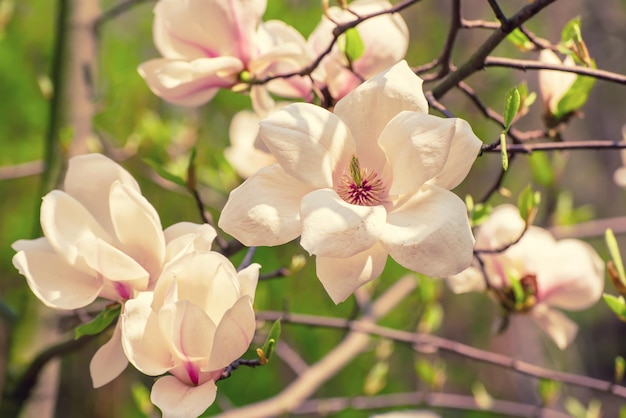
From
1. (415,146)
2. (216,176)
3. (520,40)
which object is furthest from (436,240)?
(216,176)

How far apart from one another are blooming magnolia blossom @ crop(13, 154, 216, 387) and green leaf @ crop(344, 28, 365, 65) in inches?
7.7

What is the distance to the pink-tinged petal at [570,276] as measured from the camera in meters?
0.67

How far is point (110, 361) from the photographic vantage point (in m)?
0.46

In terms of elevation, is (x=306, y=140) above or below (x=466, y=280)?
above

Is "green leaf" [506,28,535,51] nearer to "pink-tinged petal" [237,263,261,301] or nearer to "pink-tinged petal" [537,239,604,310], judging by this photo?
"pink-tinged petal" [537,239,604,310]

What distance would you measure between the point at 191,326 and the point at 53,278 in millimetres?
124

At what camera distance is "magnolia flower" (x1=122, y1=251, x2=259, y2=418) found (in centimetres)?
40

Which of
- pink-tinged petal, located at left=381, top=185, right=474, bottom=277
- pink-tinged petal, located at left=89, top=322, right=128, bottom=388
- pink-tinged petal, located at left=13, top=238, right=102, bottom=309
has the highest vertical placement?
pink-tinged petal, located at left=381, top=185, right=474, bottom=277

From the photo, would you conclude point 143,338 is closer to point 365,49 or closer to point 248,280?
point 248,280

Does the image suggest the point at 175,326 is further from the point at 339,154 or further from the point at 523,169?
the point at 523,169

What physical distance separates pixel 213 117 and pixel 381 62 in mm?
1832

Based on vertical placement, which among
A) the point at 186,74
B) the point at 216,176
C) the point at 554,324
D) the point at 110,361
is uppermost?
the point at 186,74

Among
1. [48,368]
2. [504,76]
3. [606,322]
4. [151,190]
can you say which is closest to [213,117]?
[151,190]

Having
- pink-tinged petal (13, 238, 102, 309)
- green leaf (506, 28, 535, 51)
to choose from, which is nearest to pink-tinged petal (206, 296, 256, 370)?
pink-tinged petal (13, 238, 102, 309)
